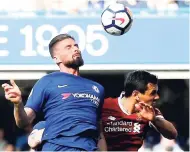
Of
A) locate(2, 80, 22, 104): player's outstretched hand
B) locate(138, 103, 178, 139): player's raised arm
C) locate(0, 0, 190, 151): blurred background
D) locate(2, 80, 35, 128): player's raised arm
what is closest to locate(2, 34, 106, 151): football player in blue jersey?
locate(2, 80, 35, 128): player's raised arm

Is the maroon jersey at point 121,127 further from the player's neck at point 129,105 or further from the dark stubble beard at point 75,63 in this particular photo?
the dark stubble beard at point 75,63

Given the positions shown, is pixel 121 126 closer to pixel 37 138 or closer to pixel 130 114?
pixel 130 114

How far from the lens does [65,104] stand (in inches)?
227

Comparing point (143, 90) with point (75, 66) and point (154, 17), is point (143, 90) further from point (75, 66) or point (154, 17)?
point (154, 17)

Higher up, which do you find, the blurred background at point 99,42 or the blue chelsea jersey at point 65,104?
the blue chelsea jersey at point 65,104

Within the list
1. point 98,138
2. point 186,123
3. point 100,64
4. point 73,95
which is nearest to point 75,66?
point 73,95

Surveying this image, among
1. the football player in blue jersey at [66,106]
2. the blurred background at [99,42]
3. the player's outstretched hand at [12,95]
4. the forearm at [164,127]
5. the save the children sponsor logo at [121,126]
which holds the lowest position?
the blurred background at [99,42]

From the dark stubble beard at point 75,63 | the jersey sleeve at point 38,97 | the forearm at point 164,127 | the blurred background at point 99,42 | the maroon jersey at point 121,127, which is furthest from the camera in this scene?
the blurred background at point 99,42

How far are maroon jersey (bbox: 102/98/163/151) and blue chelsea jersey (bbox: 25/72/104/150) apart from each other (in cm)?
42

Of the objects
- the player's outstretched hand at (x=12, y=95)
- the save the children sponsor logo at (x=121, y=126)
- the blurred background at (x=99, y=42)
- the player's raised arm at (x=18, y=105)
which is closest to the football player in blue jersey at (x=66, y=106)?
the player's raised arm at (x=18, y=105)

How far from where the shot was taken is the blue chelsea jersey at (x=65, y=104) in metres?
5.68

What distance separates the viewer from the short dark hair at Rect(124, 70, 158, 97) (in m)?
6.31

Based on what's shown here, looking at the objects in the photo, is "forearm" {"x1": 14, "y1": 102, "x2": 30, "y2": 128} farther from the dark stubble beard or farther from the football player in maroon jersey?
the football player in maroon jersey

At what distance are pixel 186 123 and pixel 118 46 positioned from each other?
252cm
